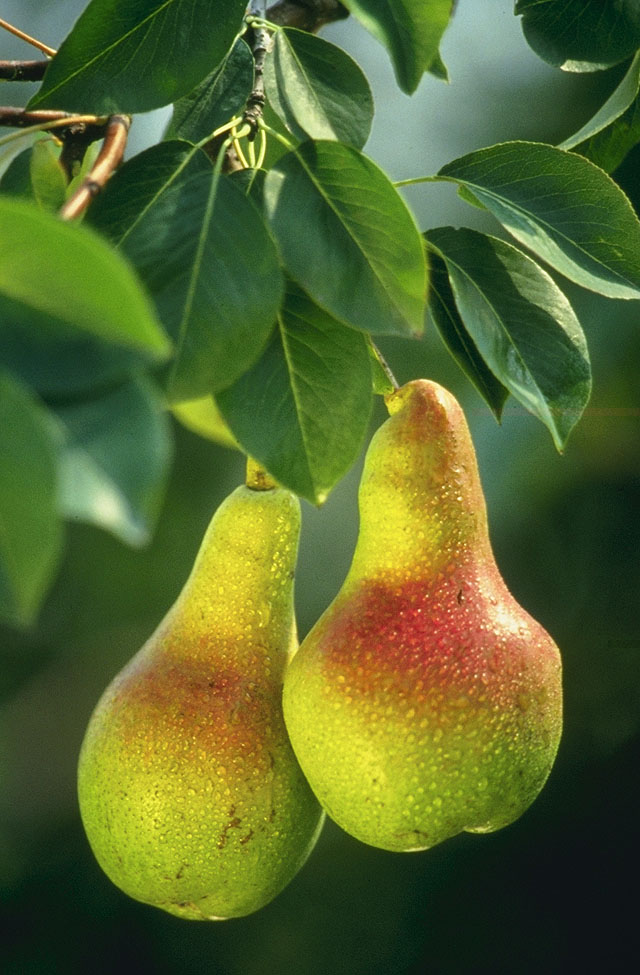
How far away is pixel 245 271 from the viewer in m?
0.64

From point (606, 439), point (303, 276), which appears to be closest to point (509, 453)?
point (606, 439)

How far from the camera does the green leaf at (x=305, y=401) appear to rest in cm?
70

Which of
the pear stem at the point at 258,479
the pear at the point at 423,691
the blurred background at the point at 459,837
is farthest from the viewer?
the blurred background at the point at 459,837

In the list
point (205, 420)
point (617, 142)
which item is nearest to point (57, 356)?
point (205, 420)

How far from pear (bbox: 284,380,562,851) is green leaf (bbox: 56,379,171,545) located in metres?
0.38

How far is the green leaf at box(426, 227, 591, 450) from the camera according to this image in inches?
29.8

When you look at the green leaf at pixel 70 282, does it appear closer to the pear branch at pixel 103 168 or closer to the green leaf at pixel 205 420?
the pear branch at pixel 103 168

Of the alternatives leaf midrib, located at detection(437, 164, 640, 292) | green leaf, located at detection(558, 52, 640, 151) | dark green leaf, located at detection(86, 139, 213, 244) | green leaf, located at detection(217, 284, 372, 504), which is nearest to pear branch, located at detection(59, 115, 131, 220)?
dark green leaf, located at detection(86, 139, 213, 244)

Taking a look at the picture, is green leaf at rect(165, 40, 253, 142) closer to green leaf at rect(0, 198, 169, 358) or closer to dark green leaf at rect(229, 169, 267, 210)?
dark green leaf at rect(229, 169, 267, 210)

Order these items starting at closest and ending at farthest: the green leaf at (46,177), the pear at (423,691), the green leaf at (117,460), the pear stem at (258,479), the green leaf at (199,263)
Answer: the green leaf at (117,460) < the green leaf at (199,263) < the pear at (423,691) < the green leaf at (46,177) < the pear stem at (258,479)

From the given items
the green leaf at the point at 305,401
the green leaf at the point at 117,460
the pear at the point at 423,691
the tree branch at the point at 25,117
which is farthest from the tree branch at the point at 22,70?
the green leaf at the point at 117,460

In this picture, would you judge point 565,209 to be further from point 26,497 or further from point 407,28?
point 26,497

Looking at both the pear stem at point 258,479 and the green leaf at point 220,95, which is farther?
the pear stem at point 258,479

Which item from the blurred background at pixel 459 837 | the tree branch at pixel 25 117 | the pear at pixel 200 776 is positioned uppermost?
the tree branch at pixel 25 117
